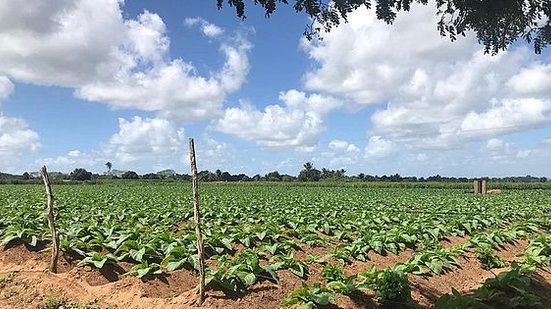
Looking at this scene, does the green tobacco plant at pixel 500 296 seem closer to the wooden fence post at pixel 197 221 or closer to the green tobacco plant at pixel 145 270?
the wooden fence post at pixel 197 221

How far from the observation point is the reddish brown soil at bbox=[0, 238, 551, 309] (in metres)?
6.73

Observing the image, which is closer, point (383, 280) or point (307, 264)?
point (383, 280)

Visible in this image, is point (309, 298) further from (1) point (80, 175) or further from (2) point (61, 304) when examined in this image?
(1) point (80, 175)

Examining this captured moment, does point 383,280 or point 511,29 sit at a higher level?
point 511,29

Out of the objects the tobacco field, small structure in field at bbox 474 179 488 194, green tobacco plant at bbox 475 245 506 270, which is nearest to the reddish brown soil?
the tobacco field

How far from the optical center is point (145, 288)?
7.36 metres

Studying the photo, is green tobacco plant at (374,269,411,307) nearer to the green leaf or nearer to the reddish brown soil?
the reddish brown soil

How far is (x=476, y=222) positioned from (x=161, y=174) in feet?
312

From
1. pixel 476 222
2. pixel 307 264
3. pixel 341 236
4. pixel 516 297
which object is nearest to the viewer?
pixel 516 297

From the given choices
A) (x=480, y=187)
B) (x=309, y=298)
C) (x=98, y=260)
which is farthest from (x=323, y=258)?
(x=480, y=187)

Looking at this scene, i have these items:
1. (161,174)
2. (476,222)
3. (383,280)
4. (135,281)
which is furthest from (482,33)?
(161,174)

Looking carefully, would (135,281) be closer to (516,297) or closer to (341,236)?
(516,297)

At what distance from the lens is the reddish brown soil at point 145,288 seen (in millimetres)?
6727

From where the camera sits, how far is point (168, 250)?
28.5 ft
